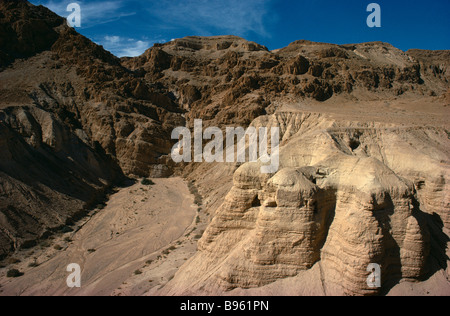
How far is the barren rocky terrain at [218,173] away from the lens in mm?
12070

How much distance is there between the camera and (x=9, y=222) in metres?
20.6

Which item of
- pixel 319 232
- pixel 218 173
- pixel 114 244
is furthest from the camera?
pixel 218 173

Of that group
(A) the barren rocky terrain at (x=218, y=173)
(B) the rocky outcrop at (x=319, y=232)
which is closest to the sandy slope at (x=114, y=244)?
(A) the barren rocky terrain at (x=218, y=173)

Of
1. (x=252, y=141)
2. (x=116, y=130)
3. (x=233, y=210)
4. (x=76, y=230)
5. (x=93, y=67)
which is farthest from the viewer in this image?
(x=93, y=67)

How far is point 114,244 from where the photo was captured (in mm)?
21609

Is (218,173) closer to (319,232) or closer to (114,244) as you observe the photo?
(114,244)

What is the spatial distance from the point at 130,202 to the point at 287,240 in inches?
815

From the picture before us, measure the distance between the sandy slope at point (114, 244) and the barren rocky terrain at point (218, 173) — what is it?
131 millimetres

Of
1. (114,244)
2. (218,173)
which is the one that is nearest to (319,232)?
(114,244)

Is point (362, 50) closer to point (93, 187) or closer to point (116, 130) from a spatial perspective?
point (116, 130)

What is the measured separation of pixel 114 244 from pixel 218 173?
13175mm

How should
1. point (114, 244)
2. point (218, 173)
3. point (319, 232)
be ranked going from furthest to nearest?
point (218, 173) < point (114, 244) < point (319, 232)
